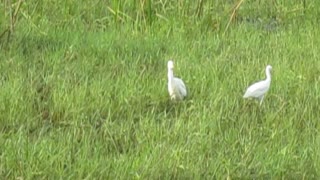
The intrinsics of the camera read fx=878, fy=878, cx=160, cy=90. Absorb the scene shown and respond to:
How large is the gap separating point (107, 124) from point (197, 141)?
1.35 ft

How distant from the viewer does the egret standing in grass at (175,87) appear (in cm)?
389

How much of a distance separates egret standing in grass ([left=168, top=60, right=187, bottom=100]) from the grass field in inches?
2.3

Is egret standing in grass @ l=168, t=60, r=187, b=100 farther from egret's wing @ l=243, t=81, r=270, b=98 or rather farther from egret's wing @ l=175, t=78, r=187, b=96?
egret's wing @ l=243, t=81, r=270, b=98

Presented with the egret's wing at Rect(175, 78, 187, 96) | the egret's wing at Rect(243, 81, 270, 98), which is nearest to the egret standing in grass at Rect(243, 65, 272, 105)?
the egret's wing at Rect(243, 81, 270, 98)

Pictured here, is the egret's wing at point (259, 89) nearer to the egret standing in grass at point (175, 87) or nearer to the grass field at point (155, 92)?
the grass field at point (155, 92)

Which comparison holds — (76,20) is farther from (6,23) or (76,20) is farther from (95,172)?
(95,172)

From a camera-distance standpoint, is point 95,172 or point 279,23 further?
point 279,23

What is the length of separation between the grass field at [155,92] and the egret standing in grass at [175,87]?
57 mm

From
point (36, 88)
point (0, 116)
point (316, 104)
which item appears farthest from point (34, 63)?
point (316, 104)

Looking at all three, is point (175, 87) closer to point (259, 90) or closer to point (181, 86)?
point (181, 86)

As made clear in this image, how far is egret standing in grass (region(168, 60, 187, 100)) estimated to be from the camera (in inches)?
153

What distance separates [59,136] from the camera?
361 centimetres

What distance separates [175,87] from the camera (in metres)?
3.91

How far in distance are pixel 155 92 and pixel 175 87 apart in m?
0.21
